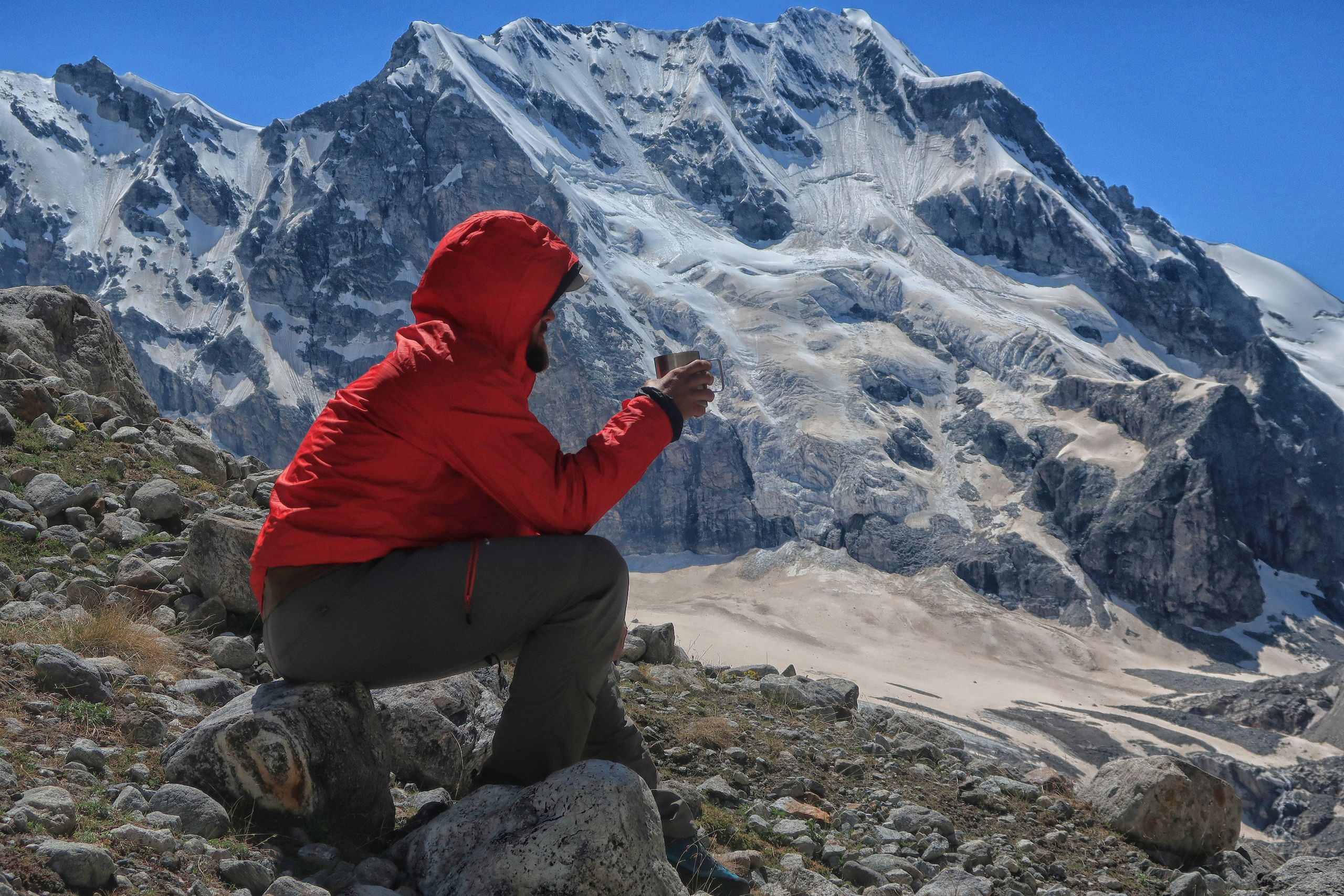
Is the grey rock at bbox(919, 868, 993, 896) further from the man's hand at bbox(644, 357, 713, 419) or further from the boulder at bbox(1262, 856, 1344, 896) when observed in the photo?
the man's hand at bbox(644, 357, 713, 419)

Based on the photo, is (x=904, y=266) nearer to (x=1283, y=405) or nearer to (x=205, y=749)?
(x=1283, y=405)

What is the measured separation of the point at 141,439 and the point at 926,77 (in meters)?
169

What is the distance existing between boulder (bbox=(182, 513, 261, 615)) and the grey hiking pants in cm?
266

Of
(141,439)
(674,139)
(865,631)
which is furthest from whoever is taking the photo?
Result: (674,139)

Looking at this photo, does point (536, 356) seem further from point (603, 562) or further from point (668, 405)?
point (603, 562)

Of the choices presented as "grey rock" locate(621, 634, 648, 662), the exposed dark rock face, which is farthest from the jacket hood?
the exposed dark rock face

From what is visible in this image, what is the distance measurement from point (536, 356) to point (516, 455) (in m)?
0.55

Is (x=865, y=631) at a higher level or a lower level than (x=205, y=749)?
lower

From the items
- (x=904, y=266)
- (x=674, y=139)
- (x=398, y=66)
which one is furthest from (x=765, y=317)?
(x=398, y=66)

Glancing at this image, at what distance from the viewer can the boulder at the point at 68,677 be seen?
13.3ft

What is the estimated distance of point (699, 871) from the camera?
12.3 ft

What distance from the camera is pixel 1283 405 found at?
12081 cm

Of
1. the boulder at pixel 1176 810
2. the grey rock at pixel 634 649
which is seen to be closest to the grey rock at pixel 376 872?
the boulder at pixel 1176 810

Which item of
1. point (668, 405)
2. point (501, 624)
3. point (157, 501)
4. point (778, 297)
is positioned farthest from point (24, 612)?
point (778, 297)
